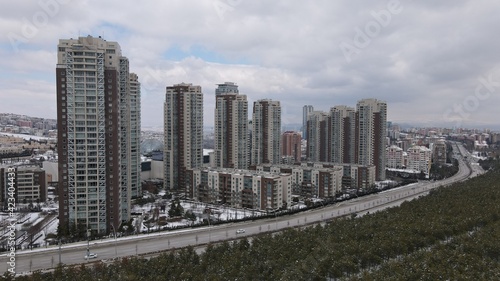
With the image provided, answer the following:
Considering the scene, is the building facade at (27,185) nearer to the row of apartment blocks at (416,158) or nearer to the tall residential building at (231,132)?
the tall residential building at (231,132)

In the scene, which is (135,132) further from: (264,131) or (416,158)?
(416,158)

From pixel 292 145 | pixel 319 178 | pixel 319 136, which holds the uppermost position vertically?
pixel 319 136

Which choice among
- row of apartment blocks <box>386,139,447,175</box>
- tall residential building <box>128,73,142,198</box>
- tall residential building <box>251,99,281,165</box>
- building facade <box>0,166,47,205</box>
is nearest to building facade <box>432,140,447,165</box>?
row of apartment blocks <box>386,139,447,175</box>

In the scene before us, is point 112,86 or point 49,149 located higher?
point 112,86

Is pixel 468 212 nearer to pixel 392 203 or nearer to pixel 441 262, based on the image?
pixel 441 262

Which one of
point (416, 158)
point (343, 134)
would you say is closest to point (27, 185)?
point (343, 134)

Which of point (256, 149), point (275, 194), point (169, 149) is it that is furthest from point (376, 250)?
point (256, 149)

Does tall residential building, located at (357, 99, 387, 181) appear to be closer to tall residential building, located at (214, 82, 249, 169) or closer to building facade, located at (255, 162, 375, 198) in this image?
building facade, located at (255, 162, 375, 198)
